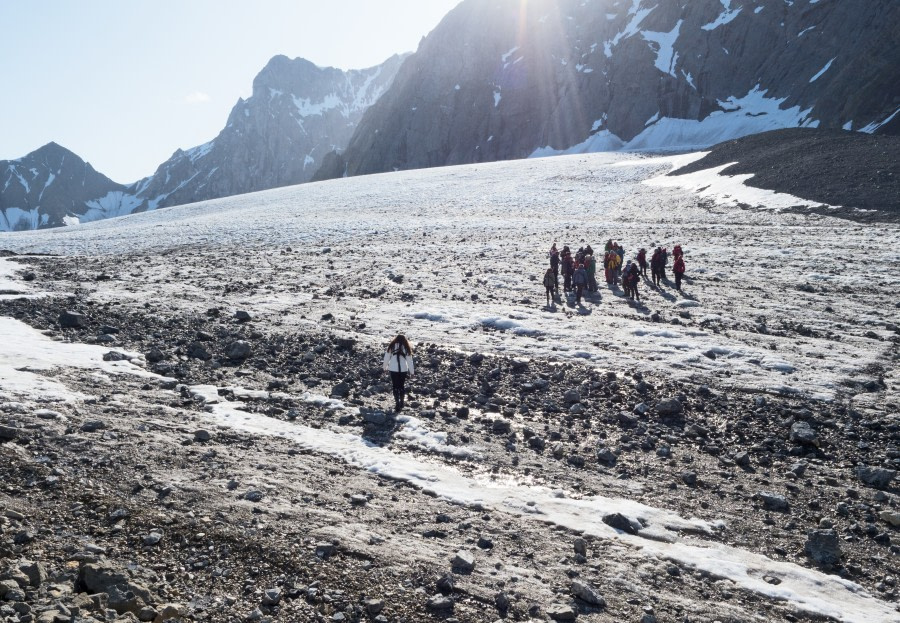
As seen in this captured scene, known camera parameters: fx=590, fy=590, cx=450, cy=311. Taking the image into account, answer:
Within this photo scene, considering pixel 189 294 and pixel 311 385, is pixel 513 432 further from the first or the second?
pixel 189 294

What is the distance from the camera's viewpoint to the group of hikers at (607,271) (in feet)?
68.2

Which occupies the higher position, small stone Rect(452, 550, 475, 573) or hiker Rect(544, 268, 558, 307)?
hiker Rect(544, 268, 558, 307)

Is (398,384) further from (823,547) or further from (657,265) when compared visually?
(657,265)

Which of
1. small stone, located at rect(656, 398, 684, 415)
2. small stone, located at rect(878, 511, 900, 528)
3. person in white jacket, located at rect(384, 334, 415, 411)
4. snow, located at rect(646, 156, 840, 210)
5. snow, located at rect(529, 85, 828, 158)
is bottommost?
small stone, located at rect(878, 511, 900, 528)

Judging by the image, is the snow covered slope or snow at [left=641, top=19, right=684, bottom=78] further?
snow at [left=641, top=19, right=684, bottom=78]

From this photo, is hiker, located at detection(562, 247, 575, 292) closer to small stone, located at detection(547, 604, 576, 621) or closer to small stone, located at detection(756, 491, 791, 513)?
small stone, located at detection(756, 491, 791, 513)

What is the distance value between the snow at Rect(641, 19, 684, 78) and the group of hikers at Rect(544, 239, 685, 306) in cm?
12730

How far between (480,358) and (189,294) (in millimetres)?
12279

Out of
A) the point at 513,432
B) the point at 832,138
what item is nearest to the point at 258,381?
the point at 513,432

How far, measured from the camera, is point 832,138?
48.4m

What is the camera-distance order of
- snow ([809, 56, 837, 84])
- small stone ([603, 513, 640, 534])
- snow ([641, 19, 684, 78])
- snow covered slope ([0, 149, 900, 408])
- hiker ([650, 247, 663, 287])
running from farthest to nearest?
1. snow ([641, 19, 684, 78])
2. snow ([809, 56, 837, 84])
3. hiker ([650, 247, 663, 287])
4. snow covered slope ([0, 149, 900, 408])
5. small stone ([603, 513, 640, 534])

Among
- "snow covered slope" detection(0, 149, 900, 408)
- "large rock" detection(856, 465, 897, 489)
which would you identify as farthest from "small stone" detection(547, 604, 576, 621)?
"snow covered slope" detection(0, 149, 900, 408)

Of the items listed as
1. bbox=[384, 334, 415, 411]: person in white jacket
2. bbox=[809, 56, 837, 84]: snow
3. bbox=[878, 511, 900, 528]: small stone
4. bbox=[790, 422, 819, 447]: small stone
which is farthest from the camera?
bbox=[809, 56, 837, 84]: snow

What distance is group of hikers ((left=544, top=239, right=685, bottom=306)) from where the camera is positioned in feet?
68.2
